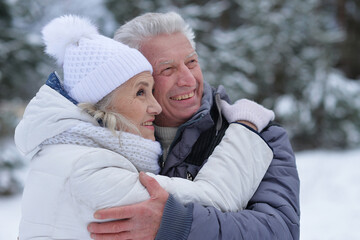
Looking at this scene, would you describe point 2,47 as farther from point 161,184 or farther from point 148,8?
point 161,184

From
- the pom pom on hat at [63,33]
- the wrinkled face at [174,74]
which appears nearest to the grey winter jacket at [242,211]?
the wrinkled face at [174,74]

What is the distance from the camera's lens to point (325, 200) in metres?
6.46

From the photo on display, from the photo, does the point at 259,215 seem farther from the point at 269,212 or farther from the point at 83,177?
the point at 83,177

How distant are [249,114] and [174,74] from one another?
0.52 metres

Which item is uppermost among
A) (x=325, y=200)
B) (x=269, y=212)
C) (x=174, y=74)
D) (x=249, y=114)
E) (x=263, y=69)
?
(x=174, y=74)

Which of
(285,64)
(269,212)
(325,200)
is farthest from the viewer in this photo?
(285,64)

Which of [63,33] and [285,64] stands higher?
[63,33]

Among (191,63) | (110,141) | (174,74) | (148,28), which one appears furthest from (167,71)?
(110,141)

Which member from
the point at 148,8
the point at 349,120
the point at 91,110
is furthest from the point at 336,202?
the point at 148,8

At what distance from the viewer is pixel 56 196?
1.56 m

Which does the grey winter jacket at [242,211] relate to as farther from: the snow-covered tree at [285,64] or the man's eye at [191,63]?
the snow-covered tree at [285,64]

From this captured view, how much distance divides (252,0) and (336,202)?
241 inches

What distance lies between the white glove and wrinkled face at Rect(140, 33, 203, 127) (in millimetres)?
243

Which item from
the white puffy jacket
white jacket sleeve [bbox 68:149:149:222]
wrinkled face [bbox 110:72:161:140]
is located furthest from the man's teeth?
white jacket sleeve [bbox 68:149:149:222]
